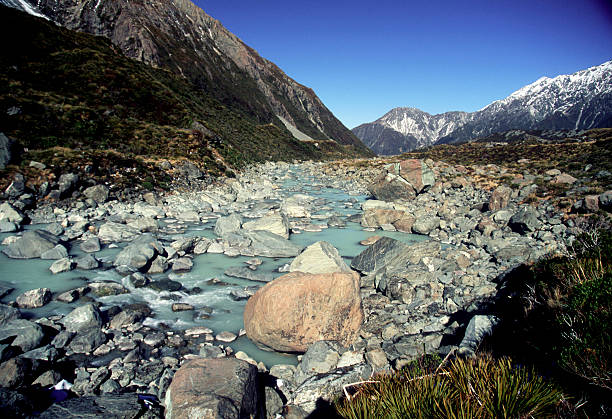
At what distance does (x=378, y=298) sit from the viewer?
8.98 meters

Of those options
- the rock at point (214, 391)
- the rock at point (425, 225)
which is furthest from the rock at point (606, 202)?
the rock at point (214, 391)

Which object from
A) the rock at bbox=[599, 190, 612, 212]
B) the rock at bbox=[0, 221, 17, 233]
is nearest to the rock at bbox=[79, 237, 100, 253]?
the rock at bbox=[0, 221, 17, 233]

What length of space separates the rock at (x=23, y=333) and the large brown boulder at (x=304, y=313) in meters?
4.06

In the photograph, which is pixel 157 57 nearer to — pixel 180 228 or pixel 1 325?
pixel 180 228

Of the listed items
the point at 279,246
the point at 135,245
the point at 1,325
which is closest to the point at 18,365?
the point at 1,325

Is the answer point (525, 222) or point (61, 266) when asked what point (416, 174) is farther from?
point (61, 266)

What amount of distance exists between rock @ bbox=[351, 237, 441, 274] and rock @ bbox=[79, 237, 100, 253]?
9862 millimetres

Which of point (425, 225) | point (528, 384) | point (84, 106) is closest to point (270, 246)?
point (425, 225)

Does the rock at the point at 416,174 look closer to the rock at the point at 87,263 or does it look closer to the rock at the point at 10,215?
the rock at the point at 87,263

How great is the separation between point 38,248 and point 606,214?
24.1 meters

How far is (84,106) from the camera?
→ 2852 centimetres

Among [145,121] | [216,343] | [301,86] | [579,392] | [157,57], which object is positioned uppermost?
[301,86]

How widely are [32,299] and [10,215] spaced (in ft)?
28.1

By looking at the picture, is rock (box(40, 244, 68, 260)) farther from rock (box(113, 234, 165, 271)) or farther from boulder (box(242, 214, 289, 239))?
boulder (box(242, 214, 289, 239))
